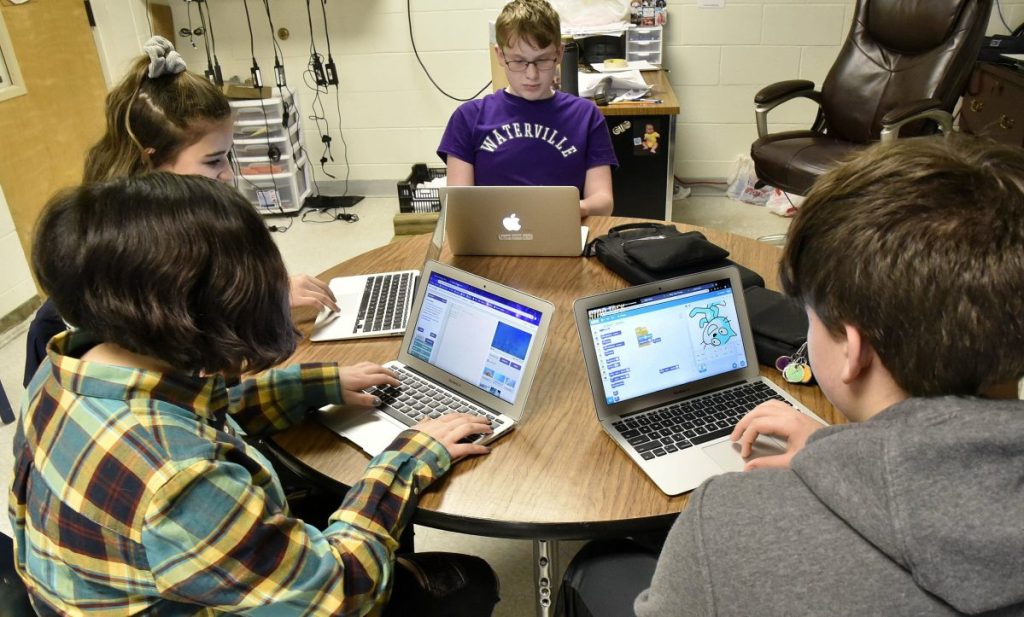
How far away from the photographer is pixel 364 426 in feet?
3.86

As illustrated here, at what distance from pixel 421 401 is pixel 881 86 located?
2.81 meters

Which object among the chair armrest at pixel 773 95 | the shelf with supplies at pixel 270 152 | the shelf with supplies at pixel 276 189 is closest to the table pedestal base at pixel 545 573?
the chair armrest at pixel 773 95

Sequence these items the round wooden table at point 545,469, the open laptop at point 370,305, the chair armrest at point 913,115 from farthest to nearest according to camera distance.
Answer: the chair armrest at point 913,115 < the open laptop at point 370,305 < the round wooden table at point 545,469

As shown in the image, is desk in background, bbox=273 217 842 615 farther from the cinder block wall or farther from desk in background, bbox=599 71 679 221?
the cinder block wall

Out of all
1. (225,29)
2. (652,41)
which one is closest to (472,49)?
(652,41)

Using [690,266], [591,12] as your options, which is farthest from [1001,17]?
[690,266]

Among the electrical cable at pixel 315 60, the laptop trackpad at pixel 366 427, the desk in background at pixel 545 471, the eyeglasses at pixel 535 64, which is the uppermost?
the eyeglasses at pixel 535 64

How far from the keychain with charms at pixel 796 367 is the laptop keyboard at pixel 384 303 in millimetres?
725

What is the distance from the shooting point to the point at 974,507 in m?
0.54

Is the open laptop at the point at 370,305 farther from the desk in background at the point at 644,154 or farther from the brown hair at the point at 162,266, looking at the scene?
the desk in background at the point at 644,154

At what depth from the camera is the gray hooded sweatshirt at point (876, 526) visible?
21.4 inches

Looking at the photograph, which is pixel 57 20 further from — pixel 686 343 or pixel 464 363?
pixel 686 343

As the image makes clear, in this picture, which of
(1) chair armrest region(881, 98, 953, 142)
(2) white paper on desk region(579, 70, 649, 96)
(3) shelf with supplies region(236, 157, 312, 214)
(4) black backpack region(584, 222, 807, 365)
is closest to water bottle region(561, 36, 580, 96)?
(2) white paper on desk region(579, 70, 649, 96)

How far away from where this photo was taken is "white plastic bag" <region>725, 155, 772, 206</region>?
4.07 metres
